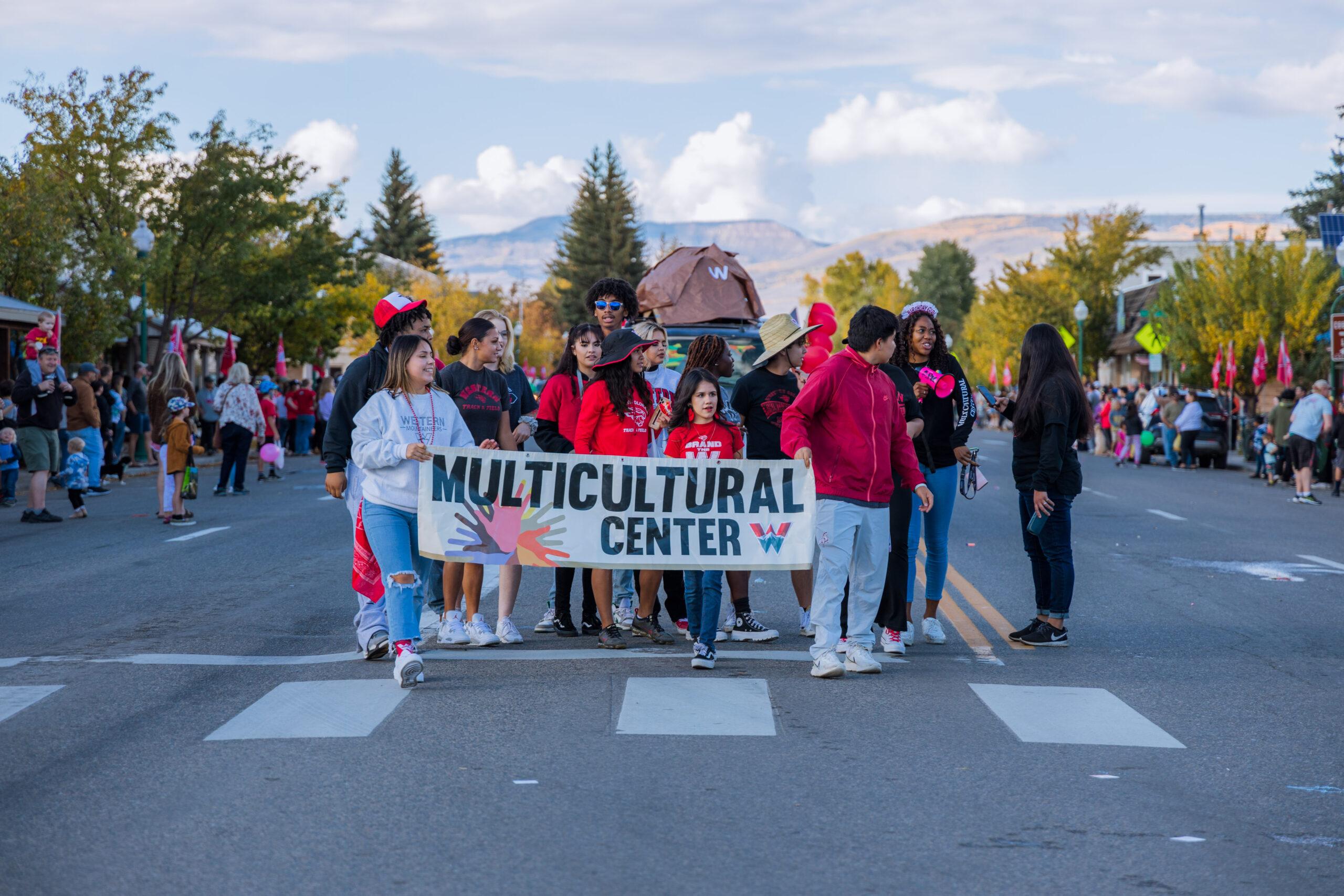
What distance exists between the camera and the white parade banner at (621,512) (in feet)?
27.2

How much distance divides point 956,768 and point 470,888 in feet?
7.57

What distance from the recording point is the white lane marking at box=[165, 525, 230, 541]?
49.8ft

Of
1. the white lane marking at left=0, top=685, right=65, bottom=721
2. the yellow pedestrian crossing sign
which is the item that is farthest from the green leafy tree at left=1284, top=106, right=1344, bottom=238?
the white lane marking at left=0, top=685, right=65, bottom=721

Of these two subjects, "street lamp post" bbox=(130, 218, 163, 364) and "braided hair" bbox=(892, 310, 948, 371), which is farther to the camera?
"street lamp post" bbox=(130, 218, 163, 364)

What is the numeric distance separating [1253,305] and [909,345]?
36916 millimetres

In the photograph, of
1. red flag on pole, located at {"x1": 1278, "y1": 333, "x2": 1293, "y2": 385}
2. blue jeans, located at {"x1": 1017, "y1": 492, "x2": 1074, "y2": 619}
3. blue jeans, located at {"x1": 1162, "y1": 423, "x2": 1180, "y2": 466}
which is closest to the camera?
blue jeans, located at {"x1": 1017, "y1": 492, "x2": 1074, "y2": 619}

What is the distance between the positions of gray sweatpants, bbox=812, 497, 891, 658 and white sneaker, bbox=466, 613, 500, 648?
6.44 feet

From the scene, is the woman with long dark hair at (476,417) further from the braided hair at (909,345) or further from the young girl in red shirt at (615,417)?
the braided hair at (909,345)

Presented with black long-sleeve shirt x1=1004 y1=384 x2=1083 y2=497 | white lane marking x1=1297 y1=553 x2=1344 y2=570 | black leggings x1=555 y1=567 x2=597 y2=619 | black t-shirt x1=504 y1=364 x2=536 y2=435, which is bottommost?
white lane marking x1=1297 y1=553 x2=1344 y2=570

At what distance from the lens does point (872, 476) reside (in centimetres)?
788

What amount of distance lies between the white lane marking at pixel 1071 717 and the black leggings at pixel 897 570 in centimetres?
95

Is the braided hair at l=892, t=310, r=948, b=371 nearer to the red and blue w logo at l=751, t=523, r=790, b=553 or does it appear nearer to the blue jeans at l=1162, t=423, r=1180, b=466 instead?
the red and blue w logo at l=751, t=523, r=790, b=553

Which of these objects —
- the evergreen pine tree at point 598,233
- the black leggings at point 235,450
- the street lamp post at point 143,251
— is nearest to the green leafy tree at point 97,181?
the street lamp post at point 143,251

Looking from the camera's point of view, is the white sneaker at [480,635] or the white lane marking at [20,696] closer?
the white lane marking at [20,696]
